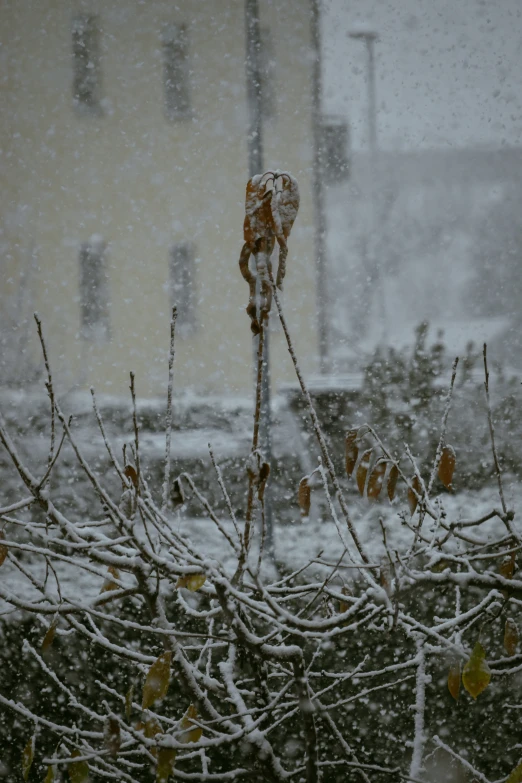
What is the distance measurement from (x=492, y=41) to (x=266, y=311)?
14.2 feet

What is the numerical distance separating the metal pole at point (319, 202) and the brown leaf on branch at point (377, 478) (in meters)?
3.18

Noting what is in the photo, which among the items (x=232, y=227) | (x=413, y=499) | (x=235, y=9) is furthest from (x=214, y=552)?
(x=235, y=9)

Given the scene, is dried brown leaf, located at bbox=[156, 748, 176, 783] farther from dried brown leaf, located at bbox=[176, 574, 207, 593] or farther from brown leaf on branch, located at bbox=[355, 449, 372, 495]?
brown leaf on branch, located at bbox=[355, 449, 372, 495]

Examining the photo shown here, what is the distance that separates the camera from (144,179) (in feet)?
17.3

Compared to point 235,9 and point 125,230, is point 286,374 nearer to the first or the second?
point 125,230

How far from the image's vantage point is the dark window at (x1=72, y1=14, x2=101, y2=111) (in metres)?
5.46

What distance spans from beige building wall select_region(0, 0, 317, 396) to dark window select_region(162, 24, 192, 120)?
0.07m

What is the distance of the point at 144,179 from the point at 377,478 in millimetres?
4470

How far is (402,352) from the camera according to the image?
11.2ft

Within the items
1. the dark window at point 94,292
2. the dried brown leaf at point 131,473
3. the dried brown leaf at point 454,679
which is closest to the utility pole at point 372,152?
the dark window at point 94,292

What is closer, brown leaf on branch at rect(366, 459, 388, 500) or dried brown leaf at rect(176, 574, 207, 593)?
dried brown leaf at rect(176, 574, 207, 593)

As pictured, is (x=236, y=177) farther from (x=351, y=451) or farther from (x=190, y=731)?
(x=190, y=731)

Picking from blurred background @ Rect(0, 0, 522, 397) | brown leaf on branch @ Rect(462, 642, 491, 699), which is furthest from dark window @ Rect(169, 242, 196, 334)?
brown leaf on branch @ Rect(462, 642, 491, 699)

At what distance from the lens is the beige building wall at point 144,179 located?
467 centimetres
